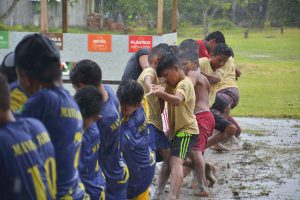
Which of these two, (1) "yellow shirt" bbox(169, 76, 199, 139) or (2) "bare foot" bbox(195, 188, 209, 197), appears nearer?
(1) "yellow shirt" bbox(169, 76, 199, 139)

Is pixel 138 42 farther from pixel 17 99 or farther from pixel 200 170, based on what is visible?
pixel 17 99

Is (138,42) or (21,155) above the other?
(21,155)

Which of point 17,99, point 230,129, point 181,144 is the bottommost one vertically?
point 230,129

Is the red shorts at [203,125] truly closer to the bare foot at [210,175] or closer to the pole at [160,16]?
the bare foot at [210,175]

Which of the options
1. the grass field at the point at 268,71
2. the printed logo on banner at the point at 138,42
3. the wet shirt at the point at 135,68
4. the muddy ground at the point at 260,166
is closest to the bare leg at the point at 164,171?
the muddy ground at the point at 260,166

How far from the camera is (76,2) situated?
16.3 meters

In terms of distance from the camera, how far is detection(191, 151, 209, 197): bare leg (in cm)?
878

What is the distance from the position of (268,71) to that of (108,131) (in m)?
22.8

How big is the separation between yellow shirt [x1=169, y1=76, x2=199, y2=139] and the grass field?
8129 mm

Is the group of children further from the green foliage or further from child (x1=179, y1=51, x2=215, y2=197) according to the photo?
the green foliage

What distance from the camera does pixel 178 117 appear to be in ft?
26.6

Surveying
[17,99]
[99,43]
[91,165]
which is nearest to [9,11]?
[99,43]

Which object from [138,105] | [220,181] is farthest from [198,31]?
[138,105]

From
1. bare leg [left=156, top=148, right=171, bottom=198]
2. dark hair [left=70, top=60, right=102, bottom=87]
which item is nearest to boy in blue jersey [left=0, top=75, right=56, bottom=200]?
dark hair [left=70, top=60, right=102, bottom=87]
